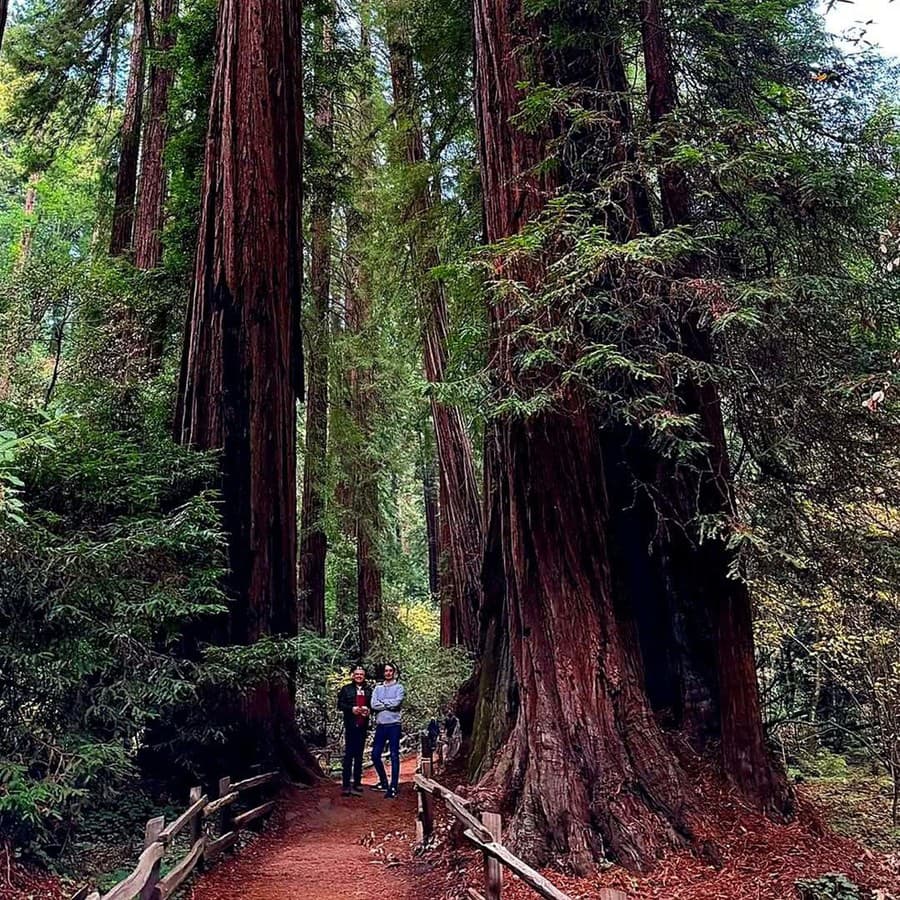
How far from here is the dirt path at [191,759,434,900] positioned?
6074 mm

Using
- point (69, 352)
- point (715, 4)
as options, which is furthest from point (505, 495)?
point (69, 352)

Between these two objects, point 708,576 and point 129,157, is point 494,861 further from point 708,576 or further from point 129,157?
point 129,157

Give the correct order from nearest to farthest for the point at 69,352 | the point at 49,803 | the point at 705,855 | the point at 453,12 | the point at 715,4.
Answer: the point at 49,803 → the point at 705,855 → the point at 715,4 → the point at 453,12 → the point at 69,352

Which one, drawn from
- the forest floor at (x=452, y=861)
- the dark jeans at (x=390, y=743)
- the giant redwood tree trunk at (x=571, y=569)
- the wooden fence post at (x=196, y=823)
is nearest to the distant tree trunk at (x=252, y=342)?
the dark jeans at (x=390, y=743)

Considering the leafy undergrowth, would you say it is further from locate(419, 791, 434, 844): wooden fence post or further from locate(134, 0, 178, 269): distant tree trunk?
locate(134, 0, 178, 269): distant tree trunk

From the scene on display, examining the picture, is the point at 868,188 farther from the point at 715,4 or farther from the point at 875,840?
the point at 875,840

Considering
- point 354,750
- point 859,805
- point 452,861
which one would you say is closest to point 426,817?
point 452,861

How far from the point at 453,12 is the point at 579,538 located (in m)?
6.32

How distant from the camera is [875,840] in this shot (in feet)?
24.1

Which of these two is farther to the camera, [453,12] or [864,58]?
[453,12]

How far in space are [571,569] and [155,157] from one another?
10322mm

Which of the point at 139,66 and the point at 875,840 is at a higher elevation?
the point at 139,66

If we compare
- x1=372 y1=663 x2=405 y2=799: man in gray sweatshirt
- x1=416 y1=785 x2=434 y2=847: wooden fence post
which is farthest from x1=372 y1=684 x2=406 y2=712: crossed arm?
x1=416 y1=785 x2=434 y2=847: wooden fence post

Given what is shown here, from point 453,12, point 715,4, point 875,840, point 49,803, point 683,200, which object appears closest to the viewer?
point 49,803
